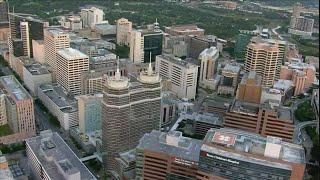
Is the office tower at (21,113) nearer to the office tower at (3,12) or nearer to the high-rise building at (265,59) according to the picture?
the high-rise building at (265,59)

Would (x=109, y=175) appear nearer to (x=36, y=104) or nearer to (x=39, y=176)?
(x=39, y=176)

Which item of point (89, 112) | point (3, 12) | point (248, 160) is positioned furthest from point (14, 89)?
point (3, 12)

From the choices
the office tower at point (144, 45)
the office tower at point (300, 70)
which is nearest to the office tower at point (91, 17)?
the office tower at point (144, 45)

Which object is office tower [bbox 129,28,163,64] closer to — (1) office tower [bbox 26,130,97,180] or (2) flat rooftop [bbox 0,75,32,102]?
(2) flat rooftop [bbox 0,75,32,102]

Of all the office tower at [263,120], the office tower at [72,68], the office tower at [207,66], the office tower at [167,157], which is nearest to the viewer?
the office tower at [167,157]

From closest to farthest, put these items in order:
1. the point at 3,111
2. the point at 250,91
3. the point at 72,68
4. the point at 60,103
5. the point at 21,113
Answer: the point at 21,113 → the point at 250,91 → the point at 3,111 → the point at 60,103 → the point at 72,68

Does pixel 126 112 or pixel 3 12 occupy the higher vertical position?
pixel 3 12

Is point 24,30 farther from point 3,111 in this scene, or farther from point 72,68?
point 3,111
